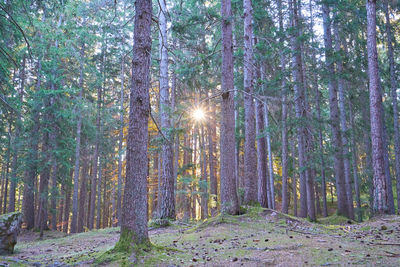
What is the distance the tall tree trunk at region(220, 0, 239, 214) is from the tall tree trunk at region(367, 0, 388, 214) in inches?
205

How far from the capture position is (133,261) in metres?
4.75

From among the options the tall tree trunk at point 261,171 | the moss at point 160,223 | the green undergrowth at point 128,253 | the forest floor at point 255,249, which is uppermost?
the tall tree trunk at point 261,171

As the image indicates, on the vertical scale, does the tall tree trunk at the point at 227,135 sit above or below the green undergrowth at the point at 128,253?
above

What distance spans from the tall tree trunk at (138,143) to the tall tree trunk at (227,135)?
357cm

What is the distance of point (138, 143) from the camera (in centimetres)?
552

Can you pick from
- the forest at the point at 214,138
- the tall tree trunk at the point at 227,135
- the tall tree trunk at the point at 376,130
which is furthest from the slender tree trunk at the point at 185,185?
the tall tree trunk at the point at 376,130

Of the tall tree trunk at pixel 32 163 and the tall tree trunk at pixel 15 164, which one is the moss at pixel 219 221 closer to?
the tall tree trunk at pixel 15 164

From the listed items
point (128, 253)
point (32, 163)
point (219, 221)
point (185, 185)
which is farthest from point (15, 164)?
point (128, 253)

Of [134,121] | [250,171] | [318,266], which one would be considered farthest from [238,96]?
[318,266]

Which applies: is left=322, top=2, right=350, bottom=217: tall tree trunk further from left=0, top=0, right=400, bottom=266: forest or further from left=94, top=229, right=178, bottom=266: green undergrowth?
left=94, top=229, right=178, bottom=266: green undergrowth

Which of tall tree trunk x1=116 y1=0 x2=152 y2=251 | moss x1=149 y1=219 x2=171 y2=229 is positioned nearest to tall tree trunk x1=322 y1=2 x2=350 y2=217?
moss x1=149 y1=219 x2=171 y2=229

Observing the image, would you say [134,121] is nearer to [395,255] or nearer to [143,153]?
[143,153]

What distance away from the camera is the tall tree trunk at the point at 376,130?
9977 millimetres

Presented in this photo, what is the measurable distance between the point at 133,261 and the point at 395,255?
4.43 meters
